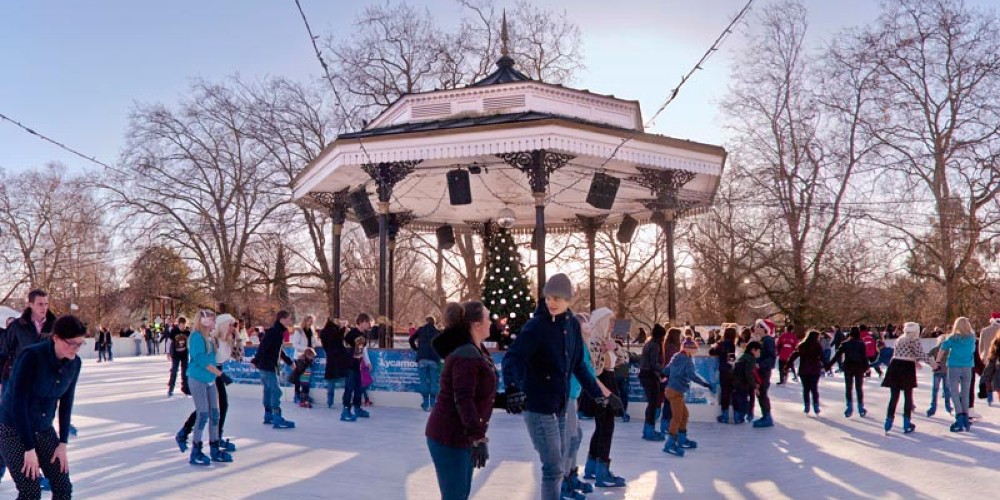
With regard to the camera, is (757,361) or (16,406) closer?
(16,406)

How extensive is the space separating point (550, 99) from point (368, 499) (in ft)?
36.7

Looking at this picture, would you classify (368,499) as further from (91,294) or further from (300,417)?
(91,294)

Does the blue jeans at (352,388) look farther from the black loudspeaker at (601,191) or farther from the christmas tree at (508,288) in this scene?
the black loudspeaker at (601,191)

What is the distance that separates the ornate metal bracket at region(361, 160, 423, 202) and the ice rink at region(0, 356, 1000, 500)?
4.37m

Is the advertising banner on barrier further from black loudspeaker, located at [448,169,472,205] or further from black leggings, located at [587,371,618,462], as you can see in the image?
black leggings, located at [587,371,618,462]

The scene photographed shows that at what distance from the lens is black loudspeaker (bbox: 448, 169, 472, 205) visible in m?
15.1

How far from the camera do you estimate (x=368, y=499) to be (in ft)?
20.6

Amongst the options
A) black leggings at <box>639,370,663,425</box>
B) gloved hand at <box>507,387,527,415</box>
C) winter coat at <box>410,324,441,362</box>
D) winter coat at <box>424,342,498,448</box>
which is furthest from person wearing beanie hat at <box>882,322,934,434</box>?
winter coat at <box>424,342,498,448</box>

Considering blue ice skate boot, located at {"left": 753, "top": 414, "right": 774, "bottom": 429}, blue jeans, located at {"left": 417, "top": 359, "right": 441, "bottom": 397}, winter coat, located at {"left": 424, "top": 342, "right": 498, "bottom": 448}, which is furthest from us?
blue jeans, located at {"left": 417, "top": 359, "right": 441, "bottom": 397}

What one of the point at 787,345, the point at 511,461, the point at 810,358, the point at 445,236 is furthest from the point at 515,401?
the point at 445,236

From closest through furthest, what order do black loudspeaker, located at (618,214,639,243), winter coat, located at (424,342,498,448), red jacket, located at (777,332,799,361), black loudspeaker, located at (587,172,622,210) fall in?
winter coat, located at (424,342,498,448) → black loudspeaker, located at (587,172,622,210) → red jacket, located at (777,332,799,361) → black loudspeaker, located at (618,214,639,243)

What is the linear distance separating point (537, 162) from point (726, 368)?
475 cm

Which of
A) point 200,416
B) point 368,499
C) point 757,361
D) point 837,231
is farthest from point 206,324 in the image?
point 837,231

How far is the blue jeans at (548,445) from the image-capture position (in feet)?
16.1
